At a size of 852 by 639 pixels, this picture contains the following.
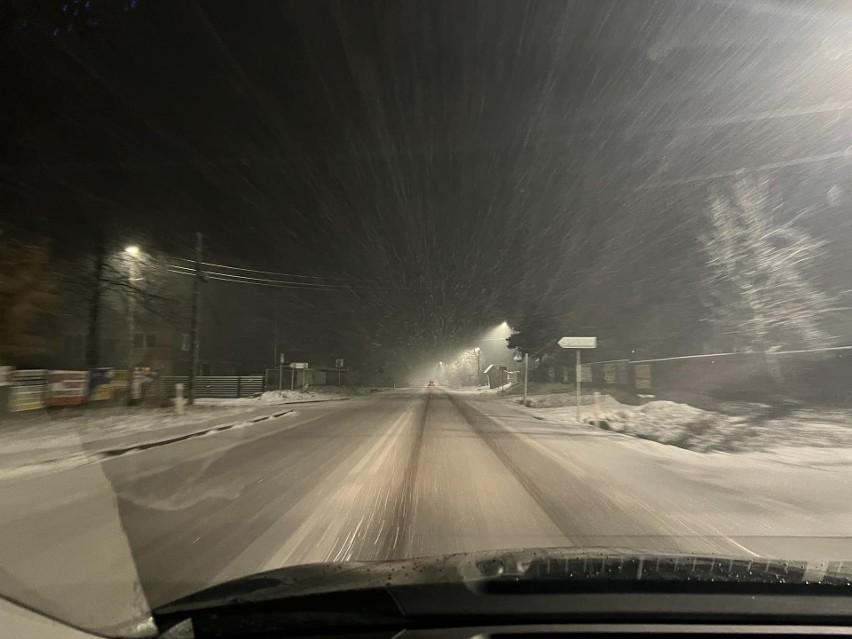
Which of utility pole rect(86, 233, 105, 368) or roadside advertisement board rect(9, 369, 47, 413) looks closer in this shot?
roadside advertisement board rect(9, 369, 47, 413)

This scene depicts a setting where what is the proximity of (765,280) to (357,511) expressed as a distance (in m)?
17.5

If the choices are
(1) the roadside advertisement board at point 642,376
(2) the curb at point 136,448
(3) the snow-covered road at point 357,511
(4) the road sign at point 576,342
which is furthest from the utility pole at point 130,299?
(1) the roadside advertisement board at point 642,376

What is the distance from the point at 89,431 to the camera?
52.6 feet

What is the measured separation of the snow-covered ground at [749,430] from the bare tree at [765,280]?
8.06 ft

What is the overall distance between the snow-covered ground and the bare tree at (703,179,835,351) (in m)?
2.46

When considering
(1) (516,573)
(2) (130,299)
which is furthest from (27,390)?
(1) (516,573)

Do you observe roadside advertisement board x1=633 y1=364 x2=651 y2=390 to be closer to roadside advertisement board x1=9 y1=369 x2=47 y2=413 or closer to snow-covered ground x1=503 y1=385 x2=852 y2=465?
snow-covered ground x1=503 y1=385 x2=852 y2=465

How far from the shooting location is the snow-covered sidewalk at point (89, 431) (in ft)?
36.7

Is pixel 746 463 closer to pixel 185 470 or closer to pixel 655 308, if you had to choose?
pixel 185 470

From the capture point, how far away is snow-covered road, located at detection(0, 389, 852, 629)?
5023mm

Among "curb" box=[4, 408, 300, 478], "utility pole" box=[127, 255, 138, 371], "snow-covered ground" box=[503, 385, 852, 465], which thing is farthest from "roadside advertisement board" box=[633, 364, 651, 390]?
"utility pole" box=[127, 255, 138, 371]

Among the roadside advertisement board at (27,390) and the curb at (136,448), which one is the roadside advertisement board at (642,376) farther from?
the roadside advertisement board at (27,390)

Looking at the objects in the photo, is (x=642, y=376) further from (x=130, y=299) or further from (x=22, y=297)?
(x=22, y=297)

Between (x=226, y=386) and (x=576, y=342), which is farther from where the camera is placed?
(x=226, y=386)
